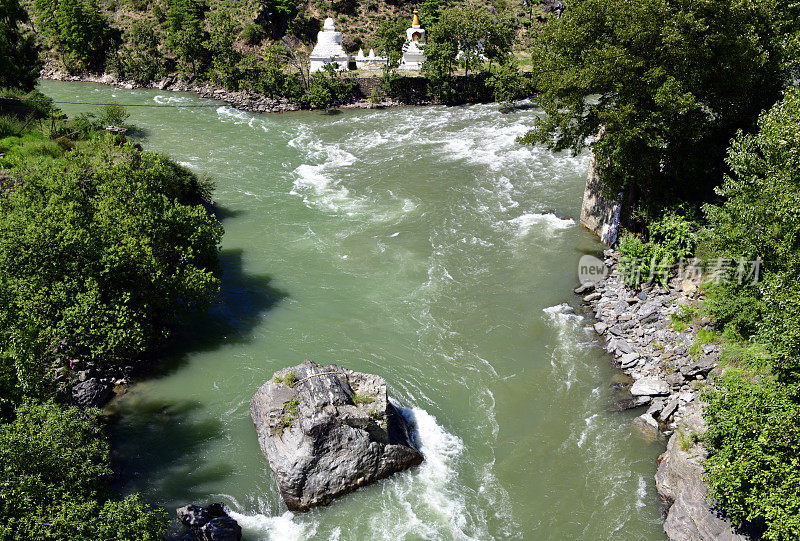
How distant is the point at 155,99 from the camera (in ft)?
185

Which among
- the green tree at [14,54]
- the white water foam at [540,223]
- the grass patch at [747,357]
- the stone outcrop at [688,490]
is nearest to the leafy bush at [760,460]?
the stone outcrop at [688,490]

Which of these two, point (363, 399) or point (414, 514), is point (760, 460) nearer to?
point (414, 514)

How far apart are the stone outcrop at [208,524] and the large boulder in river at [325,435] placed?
1.61 metres

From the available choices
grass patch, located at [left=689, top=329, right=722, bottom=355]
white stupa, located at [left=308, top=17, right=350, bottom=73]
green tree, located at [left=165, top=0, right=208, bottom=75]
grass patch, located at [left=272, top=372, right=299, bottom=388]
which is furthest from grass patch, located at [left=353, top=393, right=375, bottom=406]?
green tree, located at [left=165, top=0, right=208, bottom=75]

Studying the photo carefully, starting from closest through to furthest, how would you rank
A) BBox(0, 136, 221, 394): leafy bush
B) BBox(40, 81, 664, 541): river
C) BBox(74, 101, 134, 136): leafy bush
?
BBox(40, 81, 664, 541): river, BBox(0, 136, 221, 394): leafy bush, BBox(74, 101, 134, 136): leafy bush

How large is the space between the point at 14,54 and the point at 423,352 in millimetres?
38526

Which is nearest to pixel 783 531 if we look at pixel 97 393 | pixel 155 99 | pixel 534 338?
pixel 534 338

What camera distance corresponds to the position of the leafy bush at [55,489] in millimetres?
10984

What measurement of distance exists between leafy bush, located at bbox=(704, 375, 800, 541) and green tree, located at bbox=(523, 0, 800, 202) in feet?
37.1

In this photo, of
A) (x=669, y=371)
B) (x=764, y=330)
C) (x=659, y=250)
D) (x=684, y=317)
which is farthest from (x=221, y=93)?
(x=764, y=330)

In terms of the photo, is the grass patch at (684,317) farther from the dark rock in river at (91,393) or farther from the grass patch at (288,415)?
the dark rock in river at (91,393)

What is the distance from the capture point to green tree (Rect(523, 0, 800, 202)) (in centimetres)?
2073

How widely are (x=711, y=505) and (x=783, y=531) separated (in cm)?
189

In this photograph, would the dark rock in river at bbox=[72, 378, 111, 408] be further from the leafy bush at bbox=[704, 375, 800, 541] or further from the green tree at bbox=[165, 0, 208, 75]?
the green tree at bbox=[165, 0, 208, 75]
